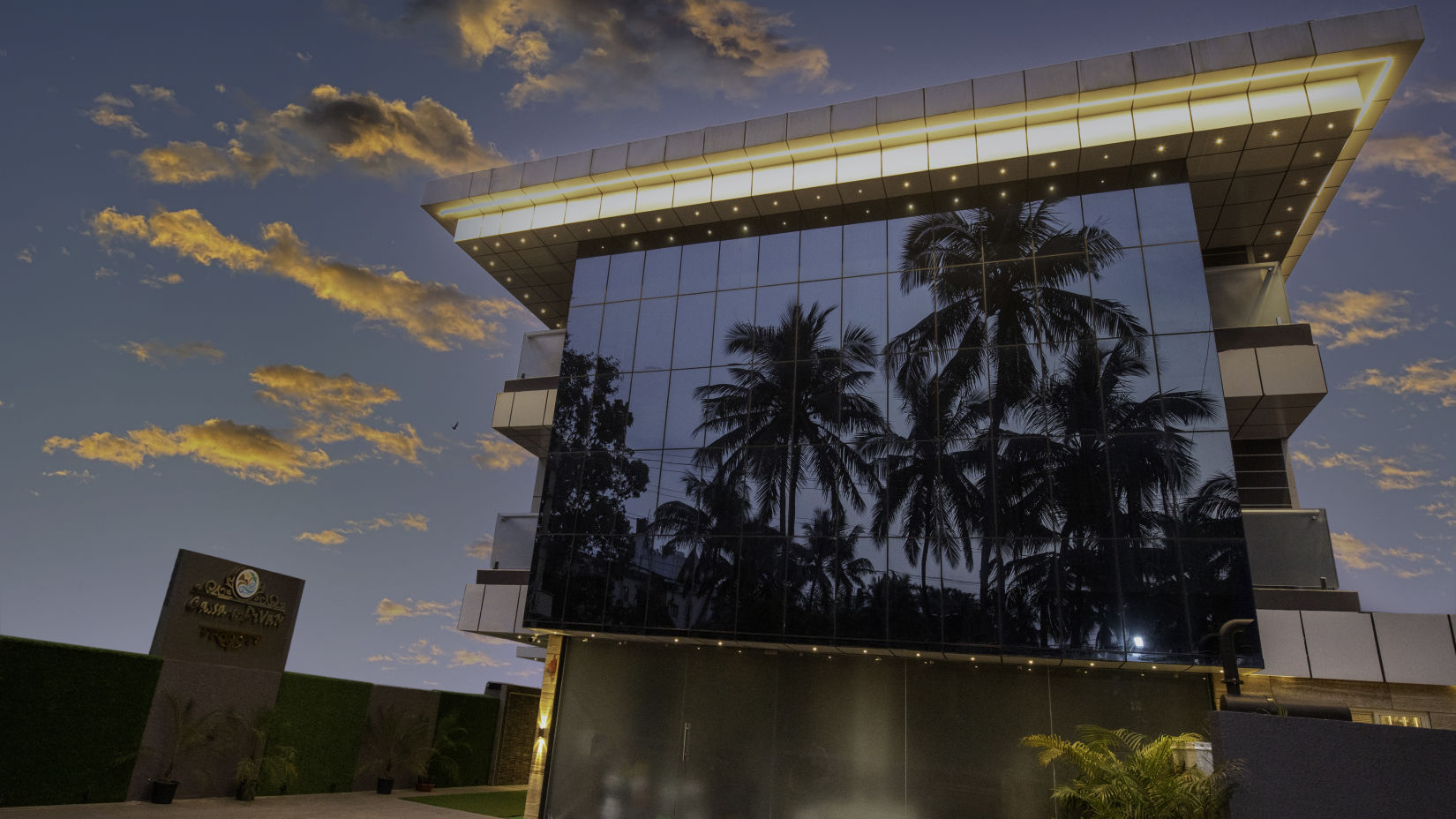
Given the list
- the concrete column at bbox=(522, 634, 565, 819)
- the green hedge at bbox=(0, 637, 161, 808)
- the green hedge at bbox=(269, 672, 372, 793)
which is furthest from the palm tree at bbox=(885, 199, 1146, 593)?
the green hedge at bbox=(0, 637, 161, 808)

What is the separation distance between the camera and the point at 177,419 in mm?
36938

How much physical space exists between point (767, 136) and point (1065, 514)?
34.6 ft

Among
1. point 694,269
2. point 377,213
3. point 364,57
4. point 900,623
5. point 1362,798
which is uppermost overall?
point 377,213

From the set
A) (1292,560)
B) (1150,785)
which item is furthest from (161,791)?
(1292,560)

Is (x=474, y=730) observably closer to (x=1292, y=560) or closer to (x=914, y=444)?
(x=914, y=444)

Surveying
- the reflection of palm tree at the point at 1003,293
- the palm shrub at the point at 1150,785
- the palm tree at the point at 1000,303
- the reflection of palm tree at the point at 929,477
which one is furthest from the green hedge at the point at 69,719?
the palm shrub at the point at 1150,785

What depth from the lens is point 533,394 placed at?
2027 centimetres

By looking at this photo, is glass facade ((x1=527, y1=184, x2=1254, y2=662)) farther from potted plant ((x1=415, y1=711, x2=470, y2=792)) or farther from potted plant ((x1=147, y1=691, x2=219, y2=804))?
potted plant ((x1=415, y1=711, x2=470, y2=792))

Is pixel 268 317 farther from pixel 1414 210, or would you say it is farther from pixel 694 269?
pixel 1414 210

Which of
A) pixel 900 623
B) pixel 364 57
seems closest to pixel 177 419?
pixel 364 57

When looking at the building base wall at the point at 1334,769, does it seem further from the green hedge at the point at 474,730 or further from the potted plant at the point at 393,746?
the green hedge at the point at 474,730

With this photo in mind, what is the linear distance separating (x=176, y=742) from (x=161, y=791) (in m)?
0.83

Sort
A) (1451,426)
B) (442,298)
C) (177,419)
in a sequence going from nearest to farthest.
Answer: (1451,426) → (442,298) → (177,419)

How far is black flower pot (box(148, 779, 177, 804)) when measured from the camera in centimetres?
1399
